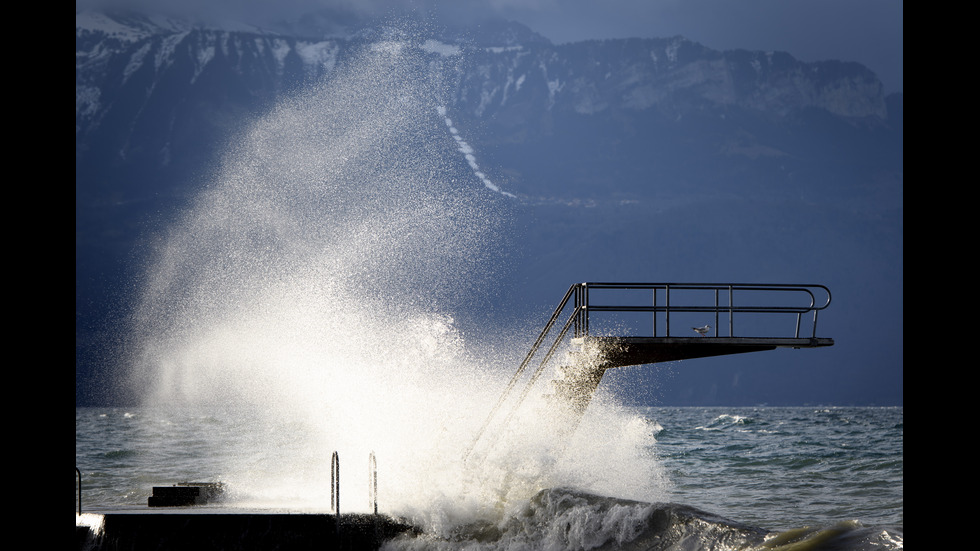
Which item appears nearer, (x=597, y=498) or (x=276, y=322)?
(x=597, y=498)

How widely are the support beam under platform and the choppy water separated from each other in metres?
2.36

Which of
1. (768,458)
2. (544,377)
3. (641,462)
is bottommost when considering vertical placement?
(768,458)

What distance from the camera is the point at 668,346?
15.7 m

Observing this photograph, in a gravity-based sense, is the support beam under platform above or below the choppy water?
above

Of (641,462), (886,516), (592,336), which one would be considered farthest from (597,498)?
(886,516)

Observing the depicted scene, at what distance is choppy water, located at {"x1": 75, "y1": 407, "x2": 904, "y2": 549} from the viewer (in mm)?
13039

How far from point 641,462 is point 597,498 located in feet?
19.8

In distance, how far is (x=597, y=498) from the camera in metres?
Result: 14.7

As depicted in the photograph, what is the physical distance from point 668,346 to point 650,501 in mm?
2960

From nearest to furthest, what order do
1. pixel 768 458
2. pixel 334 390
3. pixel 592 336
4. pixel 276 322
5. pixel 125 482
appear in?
pixel 592 336 → pixel 334 390 → pixel 125 482 → pixel 276 322 → pixel 768 458

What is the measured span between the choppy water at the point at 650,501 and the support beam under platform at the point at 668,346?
2.36 m

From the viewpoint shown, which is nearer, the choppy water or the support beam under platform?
the choppy water
